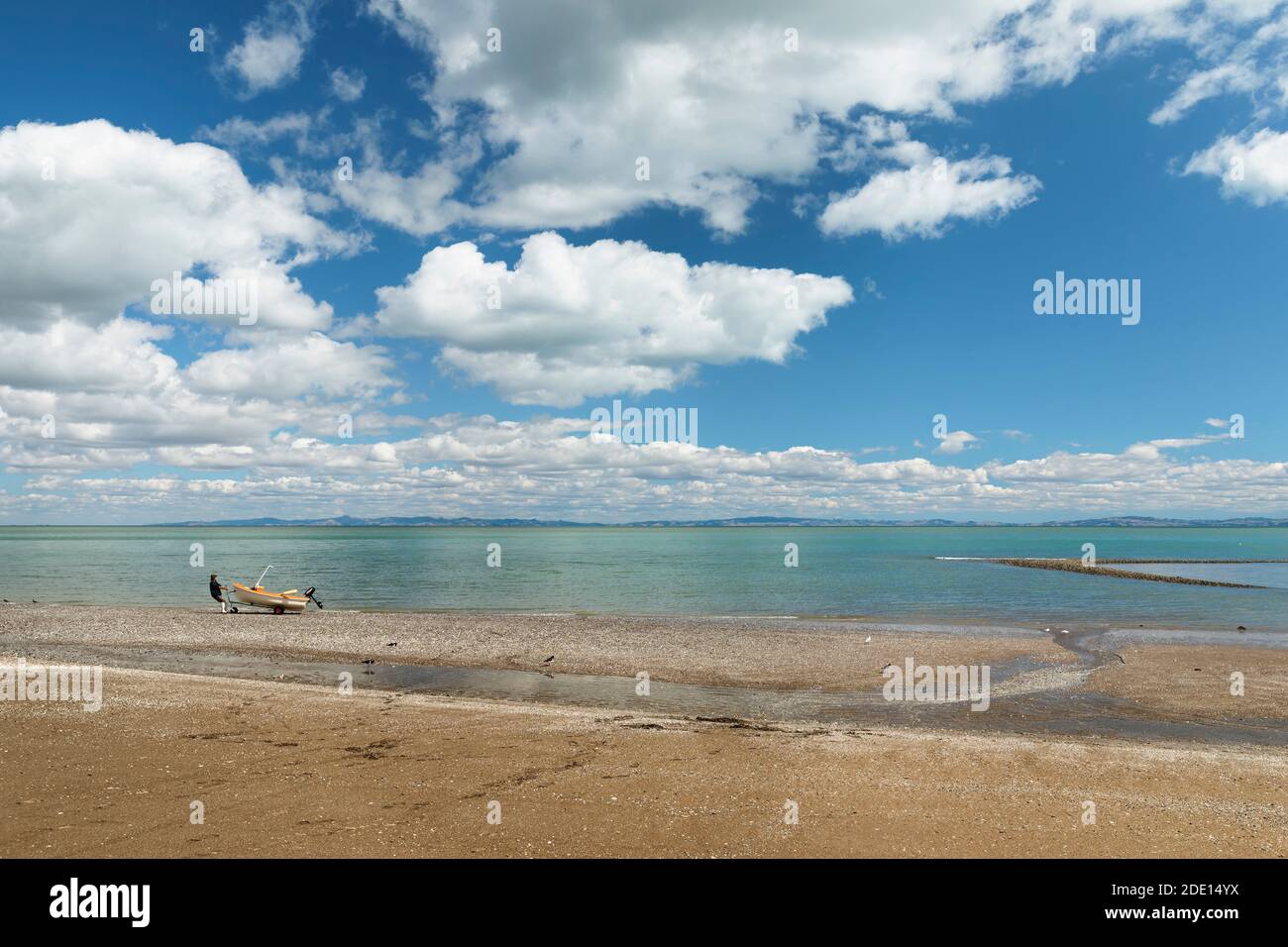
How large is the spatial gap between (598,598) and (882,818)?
1792 inches

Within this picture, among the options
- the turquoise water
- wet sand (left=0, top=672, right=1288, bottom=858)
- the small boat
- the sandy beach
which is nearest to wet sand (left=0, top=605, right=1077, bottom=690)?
the sandy beach

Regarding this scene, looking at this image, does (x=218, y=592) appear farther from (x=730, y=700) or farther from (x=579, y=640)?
(x=730, y=700)

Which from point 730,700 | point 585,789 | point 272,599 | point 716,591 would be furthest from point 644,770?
point 716,591

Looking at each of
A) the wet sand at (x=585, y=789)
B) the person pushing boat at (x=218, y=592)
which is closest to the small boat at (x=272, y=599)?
the person pushing boat at (x=218, y=592)

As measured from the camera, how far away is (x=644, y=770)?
1231cm

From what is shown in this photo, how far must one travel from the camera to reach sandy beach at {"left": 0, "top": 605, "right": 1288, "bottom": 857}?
9312 mm

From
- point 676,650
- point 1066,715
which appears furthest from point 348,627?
point 1066,715

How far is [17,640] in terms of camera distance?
30.8m

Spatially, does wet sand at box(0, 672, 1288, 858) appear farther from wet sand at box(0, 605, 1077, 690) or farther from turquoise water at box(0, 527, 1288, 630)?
turquoise water at box(0, 527, 1288, 630)

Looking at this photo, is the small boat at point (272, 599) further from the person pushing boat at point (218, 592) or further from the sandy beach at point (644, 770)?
the sandy beach at point (644, 770)

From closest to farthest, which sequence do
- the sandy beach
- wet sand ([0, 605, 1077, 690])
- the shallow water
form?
the sandy beach → the shallow water → wet sand ([0, 605, 1077, 690])

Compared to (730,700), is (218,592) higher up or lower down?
higher up

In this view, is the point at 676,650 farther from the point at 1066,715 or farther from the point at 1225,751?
the point at 1225,751
